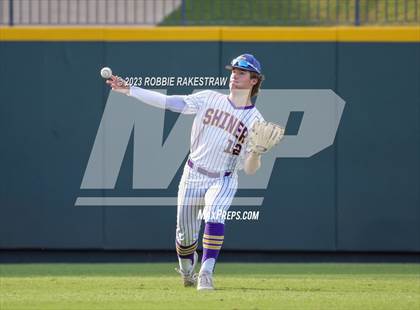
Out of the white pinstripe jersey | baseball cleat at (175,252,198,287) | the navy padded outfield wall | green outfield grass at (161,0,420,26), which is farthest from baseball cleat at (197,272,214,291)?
green outfield grass at (161,0,420,26)

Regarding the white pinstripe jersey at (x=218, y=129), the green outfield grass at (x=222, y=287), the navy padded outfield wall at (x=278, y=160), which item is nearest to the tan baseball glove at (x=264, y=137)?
the white pinstripe jersey at (x=218, y=129)

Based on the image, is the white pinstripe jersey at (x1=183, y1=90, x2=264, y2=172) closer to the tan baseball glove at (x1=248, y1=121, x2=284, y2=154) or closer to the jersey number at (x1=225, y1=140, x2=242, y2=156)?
the jersey number at (x1=225, y1=140, x2=242, y2=156)

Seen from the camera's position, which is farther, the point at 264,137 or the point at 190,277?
the point at 190,277

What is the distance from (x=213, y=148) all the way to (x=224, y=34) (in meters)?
3.70

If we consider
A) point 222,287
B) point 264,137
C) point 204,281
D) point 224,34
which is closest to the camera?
point 264,137

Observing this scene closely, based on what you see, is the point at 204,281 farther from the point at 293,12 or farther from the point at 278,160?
the point at 293,12

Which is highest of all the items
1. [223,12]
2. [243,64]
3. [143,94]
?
[223,12]

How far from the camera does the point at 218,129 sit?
878cm

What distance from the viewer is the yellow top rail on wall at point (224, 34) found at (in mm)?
12133

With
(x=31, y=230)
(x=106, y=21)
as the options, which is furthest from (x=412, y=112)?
(x=31, y=230)

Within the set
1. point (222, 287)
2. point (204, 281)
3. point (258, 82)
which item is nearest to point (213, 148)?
point (258, 82)

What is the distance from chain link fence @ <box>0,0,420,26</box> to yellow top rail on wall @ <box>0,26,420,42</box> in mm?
292

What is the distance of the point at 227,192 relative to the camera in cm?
863

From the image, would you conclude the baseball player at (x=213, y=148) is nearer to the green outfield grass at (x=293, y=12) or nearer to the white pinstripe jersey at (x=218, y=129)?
the white pinstripe jersey at (x=218, y=129)
